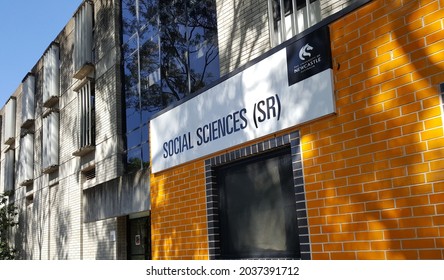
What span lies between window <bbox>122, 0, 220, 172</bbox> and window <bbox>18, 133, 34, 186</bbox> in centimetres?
1020

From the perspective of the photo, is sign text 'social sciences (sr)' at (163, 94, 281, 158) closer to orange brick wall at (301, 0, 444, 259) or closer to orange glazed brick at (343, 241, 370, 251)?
orange brick wall at (301, 0, 444, 259)

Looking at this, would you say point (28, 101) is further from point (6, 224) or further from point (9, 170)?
point (6, 224)

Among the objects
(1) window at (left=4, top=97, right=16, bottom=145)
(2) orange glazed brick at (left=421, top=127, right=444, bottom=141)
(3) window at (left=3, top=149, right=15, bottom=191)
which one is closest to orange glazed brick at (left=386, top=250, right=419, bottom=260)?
(2) orange glazed brick at (left=421, top=127, right=444, bottom=141)

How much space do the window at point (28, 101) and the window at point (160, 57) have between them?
10211 mm

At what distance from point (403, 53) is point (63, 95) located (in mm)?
15855

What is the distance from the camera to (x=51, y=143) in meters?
18.4

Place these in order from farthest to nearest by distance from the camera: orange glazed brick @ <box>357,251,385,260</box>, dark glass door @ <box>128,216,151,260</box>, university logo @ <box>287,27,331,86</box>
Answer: dark glass door @ <box>128,216,151,260</box>
university logo @ <box>287,27,331,86</box>
orange glazed brick @ <box>357,251,385,260</box>

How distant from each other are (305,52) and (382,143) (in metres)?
1.43

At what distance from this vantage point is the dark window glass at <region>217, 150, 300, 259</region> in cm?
577

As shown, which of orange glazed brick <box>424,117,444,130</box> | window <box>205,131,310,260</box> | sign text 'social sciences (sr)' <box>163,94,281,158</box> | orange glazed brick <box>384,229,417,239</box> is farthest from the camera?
sign text 'social sciences (sr)' <box>163,94,281,158</box>

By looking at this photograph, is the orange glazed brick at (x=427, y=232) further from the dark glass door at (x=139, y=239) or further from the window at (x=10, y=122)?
the window at (x=10, y=122)

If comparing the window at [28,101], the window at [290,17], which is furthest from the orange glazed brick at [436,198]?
the window at [28,101]
